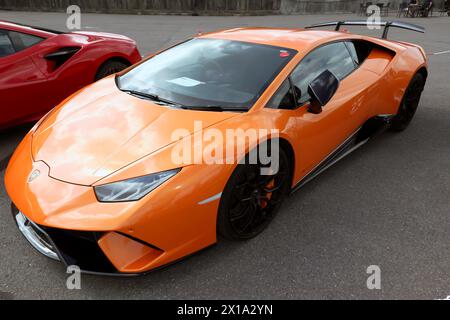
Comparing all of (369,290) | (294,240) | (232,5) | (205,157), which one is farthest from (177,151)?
(232,5)

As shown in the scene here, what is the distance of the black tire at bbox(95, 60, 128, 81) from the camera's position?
160 inches

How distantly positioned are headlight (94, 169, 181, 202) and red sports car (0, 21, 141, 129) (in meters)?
2.16

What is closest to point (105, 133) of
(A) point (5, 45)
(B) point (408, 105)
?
(A) point (5, 45)

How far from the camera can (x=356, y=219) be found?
8.44ft

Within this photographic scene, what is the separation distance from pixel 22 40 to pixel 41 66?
1.01 feet

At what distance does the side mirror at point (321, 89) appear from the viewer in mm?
2338

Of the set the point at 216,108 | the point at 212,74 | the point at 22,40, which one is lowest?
the point at 216,108

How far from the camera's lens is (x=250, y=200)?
220cm

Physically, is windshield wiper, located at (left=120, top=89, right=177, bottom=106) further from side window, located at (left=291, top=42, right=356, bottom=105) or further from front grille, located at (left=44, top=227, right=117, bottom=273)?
front grille, located at (left=44, top=227, right=117, bottom=273)

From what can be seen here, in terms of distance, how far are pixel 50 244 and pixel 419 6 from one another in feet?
85.6

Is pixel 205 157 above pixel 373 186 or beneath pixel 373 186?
above

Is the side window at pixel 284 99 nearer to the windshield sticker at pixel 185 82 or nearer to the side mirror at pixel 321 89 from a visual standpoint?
the side mirror at pixel 321 89

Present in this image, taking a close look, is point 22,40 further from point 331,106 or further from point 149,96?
point 331,106

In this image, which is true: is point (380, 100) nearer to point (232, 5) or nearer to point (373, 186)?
point (373, 186)
